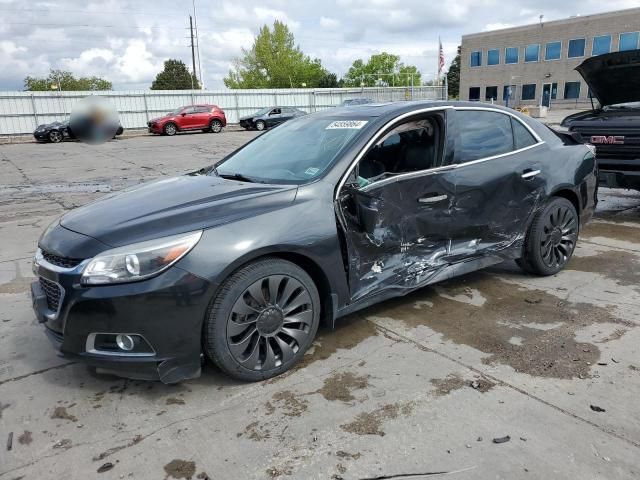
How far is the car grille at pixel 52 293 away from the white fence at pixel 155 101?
22674 mm

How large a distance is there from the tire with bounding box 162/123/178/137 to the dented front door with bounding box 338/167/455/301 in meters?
27.0

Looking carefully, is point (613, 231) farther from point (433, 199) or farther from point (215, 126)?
point (215, 126)

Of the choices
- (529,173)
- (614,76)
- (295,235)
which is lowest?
(295,235)

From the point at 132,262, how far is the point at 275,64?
6908cm

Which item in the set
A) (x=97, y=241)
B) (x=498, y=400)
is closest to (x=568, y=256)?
(x=498, y=400)

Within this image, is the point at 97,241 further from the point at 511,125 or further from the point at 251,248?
the point at 511,125

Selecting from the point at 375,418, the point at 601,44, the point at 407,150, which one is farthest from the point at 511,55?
the point at 375,418

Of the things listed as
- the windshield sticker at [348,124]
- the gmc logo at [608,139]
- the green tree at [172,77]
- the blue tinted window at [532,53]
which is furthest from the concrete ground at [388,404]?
the green tree at [172,77]

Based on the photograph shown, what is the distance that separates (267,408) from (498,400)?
126cm

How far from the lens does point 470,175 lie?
3.96 m

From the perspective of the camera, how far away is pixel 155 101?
111 feet

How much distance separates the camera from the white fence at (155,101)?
29516mm

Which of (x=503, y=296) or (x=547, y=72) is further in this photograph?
(x=547, y=72)

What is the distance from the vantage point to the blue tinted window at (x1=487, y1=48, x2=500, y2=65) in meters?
56.5
